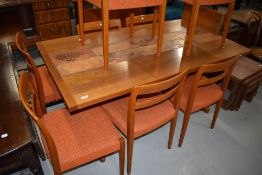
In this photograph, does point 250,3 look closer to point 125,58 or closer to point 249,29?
point 249,29

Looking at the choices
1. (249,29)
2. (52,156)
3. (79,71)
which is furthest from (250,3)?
(52,156)

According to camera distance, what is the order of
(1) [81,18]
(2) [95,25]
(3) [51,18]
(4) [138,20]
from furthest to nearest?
(3) [51,18]
(4) [138,20]
(2) [95,25]
(1) [81,18]

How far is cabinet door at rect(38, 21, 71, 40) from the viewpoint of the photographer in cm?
277

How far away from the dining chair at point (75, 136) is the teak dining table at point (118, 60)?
203 millimetres

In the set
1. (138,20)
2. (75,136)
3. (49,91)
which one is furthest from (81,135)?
(138,20)

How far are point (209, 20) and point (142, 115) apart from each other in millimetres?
1356

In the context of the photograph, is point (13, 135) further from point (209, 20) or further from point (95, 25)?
point (209, 20)

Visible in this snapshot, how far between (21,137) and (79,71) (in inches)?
22.1

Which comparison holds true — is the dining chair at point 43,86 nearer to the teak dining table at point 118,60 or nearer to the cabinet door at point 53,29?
the teak dining table at point 118,60

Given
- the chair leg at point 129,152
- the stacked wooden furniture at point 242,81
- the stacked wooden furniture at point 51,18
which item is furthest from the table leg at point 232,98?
the stacked wooden furniture at point 51,18

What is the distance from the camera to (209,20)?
223 centimetres

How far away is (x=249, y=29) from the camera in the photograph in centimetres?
288

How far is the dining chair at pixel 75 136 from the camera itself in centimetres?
120

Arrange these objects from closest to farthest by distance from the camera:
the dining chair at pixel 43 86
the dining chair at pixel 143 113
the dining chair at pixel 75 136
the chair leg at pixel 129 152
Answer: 1. the dining chair at pixel 75 136
2. the dining chair at pixel 143 113
3. the chair leg at pixel 129 152
4. the dining chair at pixel 43 86
